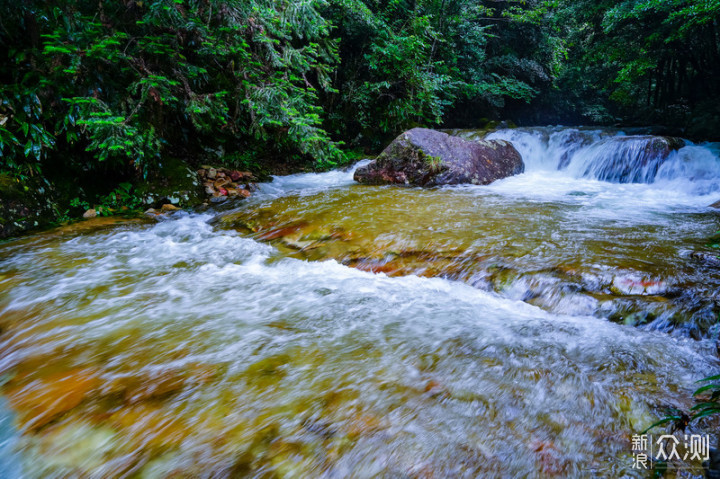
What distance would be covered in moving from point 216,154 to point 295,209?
3.68 metres

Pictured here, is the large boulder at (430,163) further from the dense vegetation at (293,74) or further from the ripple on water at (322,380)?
the ripple on water at (322,380)

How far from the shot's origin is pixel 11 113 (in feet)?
12.9

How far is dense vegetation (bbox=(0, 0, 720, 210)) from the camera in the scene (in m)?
4.07

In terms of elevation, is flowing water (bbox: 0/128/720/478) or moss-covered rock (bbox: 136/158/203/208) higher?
moss-covered rock (bbox: 136/158/203/208)

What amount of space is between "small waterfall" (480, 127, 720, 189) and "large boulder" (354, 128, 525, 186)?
2281mm

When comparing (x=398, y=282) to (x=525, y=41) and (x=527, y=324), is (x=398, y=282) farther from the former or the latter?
(x=525, y=41)

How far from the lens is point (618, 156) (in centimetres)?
716

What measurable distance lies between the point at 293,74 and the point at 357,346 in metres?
5.83

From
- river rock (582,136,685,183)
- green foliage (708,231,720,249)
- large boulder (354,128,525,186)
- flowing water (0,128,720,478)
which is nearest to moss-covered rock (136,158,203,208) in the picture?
flowing water (0,128,720,478)

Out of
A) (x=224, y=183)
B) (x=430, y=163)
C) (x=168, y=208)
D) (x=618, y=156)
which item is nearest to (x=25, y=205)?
(x=168, y=208)

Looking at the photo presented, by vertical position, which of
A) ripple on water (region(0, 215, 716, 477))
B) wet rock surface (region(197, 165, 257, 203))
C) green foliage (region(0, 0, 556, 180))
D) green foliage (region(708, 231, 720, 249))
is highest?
green foliage (region(0, 0, 556, 180))

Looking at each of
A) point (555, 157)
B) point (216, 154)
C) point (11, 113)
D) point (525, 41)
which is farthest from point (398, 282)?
point (525, 41)

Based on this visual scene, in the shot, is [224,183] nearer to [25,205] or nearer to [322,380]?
[25,205]

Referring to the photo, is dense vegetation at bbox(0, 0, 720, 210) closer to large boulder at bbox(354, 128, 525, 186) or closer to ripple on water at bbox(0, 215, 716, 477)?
large boulder at bbox(354, 128, 525, 186)
